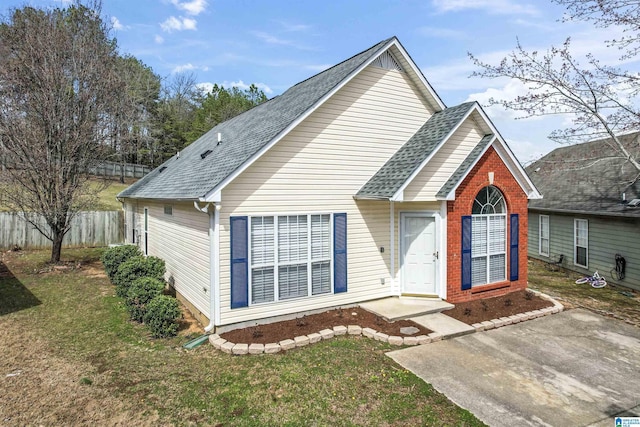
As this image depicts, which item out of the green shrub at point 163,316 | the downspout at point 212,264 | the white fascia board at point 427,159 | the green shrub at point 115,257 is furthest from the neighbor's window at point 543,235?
the green shrub at point 115,257

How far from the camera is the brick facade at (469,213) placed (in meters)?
9.16

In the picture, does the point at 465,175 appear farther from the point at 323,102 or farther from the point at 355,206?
the point at 323,102

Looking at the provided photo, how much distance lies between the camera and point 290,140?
828 cm

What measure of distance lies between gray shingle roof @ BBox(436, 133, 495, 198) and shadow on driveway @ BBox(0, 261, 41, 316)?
11403mm

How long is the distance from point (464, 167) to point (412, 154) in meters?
1.37

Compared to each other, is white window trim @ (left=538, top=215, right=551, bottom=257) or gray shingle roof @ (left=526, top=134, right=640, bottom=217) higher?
gray shingle roof @ (left=526, top=134, right=640, bottom=217)

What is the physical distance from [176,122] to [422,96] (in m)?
36.5

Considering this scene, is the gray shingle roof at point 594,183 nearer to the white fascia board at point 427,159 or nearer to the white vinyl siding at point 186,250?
the white fascia board at point 427,159

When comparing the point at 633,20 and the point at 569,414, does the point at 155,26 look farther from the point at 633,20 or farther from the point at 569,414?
the point at 569,414

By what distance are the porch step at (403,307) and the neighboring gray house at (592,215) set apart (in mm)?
7685

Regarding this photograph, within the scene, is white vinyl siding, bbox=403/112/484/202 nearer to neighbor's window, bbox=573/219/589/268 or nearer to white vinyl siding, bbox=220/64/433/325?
white vinyl siding, bbox=220/64/433/325

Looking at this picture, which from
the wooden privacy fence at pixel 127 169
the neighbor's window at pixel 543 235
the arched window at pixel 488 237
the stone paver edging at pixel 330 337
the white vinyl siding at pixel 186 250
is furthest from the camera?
the wooden privacy fence at pixel 127 169

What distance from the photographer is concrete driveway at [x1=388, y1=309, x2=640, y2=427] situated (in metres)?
4.88

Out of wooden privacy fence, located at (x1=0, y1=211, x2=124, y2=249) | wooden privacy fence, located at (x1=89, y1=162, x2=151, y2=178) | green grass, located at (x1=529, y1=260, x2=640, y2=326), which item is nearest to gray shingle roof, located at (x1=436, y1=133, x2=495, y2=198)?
green grass, located at (x1=529, y1=260, x2=640, y2=326)
